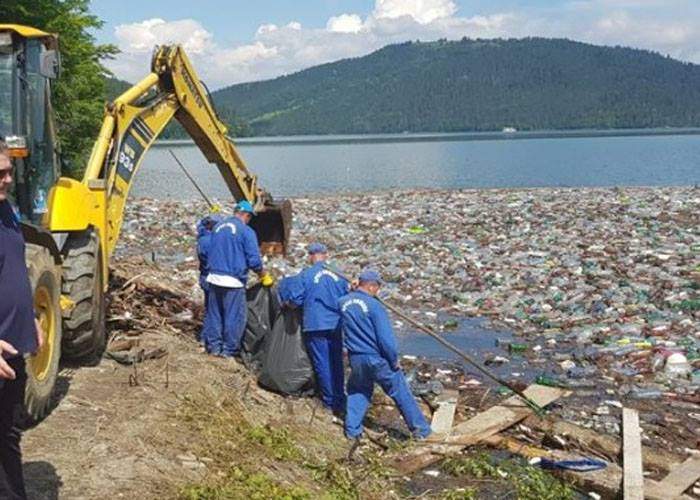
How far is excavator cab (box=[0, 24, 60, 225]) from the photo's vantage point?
5.83 meters

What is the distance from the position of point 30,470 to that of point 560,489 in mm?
3521

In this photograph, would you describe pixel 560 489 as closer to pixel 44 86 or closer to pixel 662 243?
pixel 44 86

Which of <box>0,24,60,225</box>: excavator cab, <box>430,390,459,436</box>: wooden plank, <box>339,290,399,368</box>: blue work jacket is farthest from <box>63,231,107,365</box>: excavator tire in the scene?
<box>430,390,459,436</box>: wooden plank

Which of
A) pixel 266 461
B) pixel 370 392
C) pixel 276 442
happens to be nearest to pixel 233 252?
pixel 370 392

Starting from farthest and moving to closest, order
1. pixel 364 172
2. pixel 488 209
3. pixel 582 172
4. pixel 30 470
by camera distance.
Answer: pixel 364 172
pixel 582 172
pixel 488 209
pixel 30 470

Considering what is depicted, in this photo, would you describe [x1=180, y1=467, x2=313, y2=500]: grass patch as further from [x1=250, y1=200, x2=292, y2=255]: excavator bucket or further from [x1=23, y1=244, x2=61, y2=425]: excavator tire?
[x1=250, y1=200, x2=292, y2=255]: excavator bucket

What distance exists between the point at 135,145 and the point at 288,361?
2.49m

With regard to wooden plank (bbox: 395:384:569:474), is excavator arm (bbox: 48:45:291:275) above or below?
above

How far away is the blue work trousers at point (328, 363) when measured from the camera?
286 inches

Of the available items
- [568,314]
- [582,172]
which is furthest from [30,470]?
[582,172]

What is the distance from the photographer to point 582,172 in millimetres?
52844

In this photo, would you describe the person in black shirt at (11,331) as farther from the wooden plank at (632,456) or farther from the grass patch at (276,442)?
the wooden plank at (632,456)

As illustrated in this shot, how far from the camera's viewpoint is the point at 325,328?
718 centimetres

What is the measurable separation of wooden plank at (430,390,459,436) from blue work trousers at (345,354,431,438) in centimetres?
16
